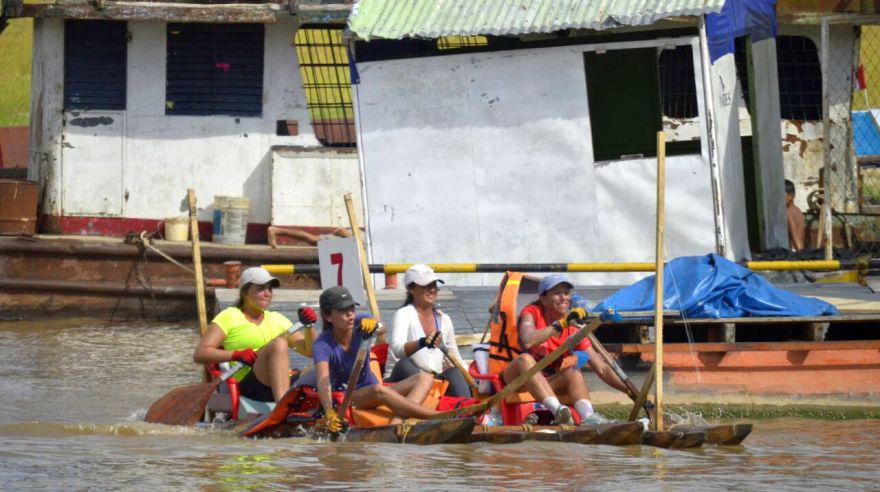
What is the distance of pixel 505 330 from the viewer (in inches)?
417

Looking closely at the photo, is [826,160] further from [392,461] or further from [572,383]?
[392,461]

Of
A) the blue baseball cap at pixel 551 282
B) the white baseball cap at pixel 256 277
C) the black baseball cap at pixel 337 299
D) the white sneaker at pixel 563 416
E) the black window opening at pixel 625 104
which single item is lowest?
the white sneaker at pixel 563 416

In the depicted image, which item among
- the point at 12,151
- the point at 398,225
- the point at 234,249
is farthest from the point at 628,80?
the point at 12,151

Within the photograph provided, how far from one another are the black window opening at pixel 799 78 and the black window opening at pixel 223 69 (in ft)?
21.5

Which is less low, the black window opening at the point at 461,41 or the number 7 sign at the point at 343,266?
the black window opening at the point at 461,41

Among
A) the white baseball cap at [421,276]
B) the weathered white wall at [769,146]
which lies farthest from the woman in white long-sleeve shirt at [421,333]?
the weathered white wall at [769,146]

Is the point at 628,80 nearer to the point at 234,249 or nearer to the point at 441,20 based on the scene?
the point at 441,20

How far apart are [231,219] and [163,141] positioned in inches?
53.4

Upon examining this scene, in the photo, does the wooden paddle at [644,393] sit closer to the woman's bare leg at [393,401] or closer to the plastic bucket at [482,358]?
the plastic bucket at [482,358]

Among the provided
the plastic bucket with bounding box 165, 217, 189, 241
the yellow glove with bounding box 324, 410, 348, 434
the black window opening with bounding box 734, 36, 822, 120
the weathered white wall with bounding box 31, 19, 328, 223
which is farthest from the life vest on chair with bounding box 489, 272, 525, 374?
the black window opening with bounding box 734, 36, 822, 120

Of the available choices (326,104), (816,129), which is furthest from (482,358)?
(816,129)

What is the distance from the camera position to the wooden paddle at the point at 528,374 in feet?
32.2

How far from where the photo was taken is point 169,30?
1812 centimetres

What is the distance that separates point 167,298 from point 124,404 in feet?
15.6
